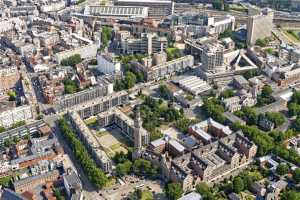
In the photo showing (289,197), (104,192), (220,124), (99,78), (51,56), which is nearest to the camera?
(289,197)

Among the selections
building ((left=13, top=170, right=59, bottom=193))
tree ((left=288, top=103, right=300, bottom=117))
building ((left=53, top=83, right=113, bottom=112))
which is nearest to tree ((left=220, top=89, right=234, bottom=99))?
tree ((left=288, top=103, right=300, bottom=117))

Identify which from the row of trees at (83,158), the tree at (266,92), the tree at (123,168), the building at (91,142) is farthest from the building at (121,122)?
A: the tree at (266,92)

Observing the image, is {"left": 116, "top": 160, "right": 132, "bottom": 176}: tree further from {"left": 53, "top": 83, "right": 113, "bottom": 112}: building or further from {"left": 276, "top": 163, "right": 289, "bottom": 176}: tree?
{"left": 276, "top": 163, "right": 289, "bottom": 176}: tree

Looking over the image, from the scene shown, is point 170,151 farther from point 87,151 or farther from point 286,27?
point 286,27

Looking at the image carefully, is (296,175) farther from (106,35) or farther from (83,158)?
(106,35)

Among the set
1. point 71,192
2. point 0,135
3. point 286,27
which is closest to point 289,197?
point 71,192

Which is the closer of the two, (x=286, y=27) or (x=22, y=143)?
(x=22, y=143)
